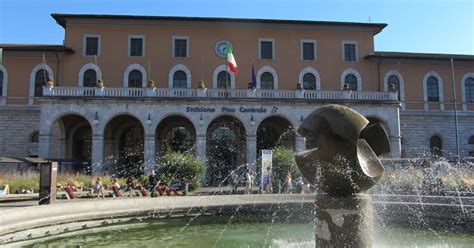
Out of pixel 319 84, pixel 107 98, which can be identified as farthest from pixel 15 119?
pixel 319 84

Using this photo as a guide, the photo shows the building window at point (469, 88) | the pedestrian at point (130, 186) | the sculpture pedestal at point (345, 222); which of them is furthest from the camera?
the building window at point (469, 88)

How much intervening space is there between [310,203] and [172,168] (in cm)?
1163

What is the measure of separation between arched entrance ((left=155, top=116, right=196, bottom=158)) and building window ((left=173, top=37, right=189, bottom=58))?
5.95 meters

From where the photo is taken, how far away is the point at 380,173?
5.83m

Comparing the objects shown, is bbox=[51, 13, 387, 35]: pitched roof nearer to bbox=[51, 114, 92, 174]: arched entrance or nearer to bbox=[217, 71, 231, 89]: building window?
bbox=[217, 71, 231, 89]: building window

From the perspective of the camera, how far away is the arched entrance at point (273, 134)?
32.1m

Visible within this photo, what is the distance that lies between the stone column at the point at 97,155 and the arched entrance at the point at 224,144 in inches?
302

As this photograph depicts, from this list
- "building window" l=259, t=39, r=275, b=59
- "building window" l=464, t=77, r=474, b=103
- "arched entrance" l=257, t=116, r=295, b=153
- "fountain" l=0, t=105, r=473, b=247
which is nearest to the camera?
"fountain" l=0, t=105, r=473, b=247

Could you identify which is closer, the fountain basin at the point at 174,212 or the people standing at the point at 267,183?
the fountain basin at the point at 174,212

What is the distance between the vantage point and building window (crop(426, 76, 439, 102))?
124 feet

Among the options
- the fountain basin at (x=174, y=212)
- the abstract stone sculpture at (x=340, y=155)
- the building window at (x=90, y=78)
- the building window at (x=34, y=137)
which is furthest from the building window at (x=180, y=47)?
the abstract stone sculpture at (x=340, y=155)

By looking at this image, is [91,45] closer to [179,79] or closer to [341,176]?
[179,79]

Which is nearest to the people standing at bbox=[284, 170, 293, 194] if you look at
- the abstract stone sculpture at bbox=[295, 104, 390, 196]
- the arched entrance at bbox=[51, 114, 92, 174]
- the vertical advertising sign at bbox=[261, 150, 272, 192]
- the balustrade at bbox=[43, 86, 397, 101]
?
the vertical advertising sign at bbox=[261, 150, 272, 192]

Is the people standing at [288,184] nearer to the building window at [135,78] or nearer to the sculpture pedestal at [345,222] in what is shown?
the sculpture pedestal at [345,222]
